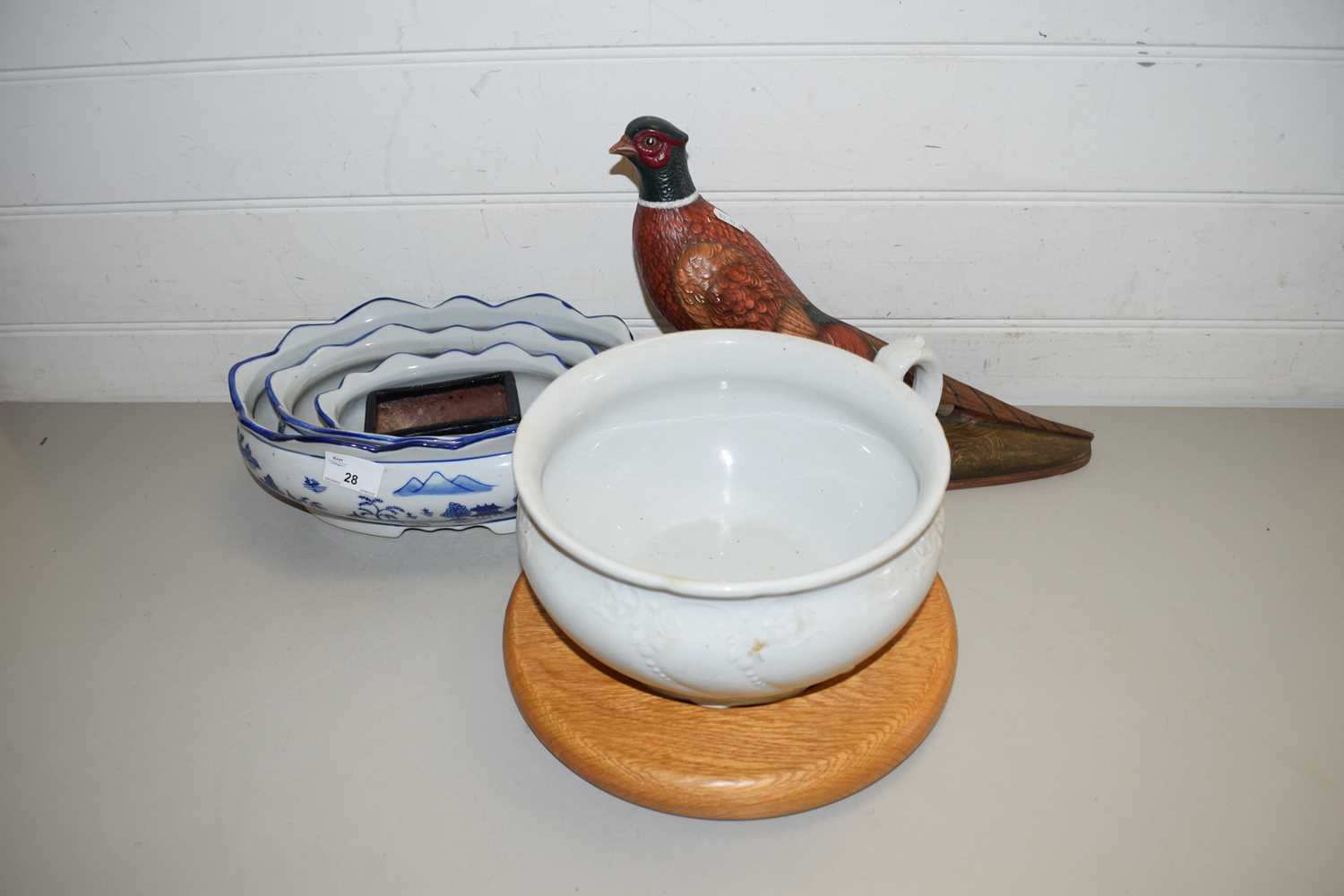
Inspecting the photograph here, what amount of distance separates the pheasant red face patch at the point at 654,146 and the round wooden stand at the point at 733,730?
51 cm

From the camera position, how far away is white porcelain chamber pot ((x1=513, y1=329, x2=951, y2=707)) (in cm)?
72

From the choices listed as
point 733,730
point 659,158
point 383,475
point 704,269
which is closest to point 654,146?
point 659,158

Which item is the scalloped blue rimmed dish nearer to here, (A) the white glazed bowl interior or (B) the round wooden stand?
(A) the white glazed bowl interior

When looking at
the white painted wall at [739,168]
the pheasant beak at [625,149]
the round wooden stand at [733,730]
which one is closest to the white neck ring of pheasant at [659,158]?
the pheasant beak at [625,149]

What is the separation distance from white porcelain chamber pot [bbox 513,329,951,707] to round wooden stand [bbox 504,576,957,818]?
0.05 metres

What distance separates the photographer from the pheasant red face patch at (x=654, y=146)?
3.41 feet

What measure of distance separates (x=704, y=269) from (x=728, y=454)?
199mm

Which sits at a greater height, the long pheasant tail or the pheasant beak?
the pheasant beak

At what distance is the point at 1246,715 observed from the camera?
0.92 m

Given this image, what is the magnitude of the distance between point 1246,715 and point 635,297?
0.83 meters

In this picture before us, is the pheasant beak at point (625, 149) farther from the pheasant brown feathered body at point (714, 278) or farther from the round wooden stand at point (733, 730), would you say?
the round wooden stand at point (733, 730)

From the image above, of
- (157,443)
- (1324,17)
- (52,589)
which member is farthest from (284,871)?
(1324,17)

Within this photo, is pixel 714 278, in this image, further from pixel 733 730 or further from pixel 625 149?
pixel 733 730

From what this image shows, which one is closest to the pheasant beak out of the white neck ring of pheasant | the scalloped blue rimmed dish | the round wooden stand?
the white neck ring of pheasant
